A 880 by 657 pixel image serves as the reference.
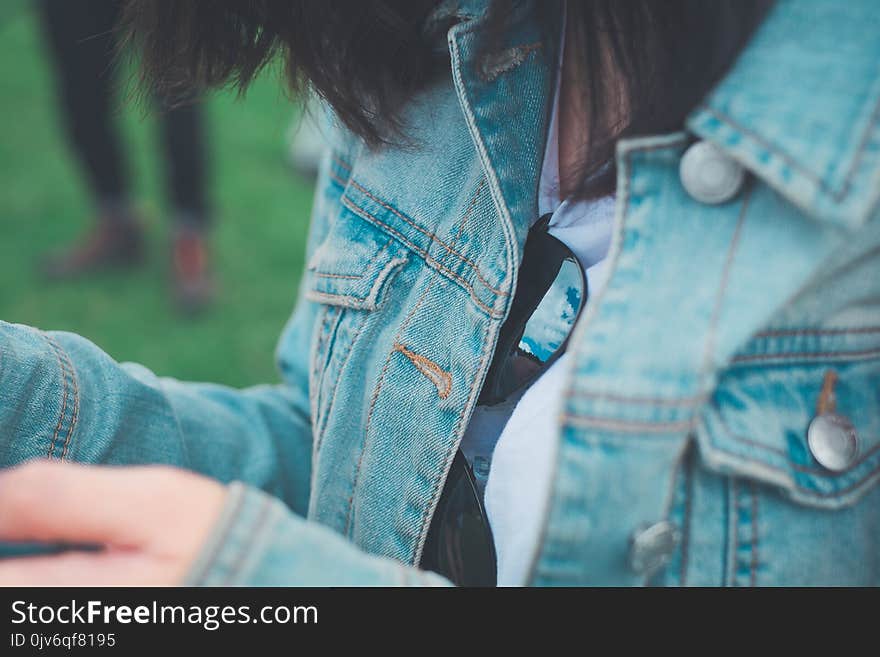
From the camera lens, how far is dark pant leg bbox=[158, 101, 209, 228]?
2482mm

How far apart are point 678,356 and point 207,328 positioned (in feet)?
7.45

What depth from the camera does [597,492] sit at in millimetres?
537

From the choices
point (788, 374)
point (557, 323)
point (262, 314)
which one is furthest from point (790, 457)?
point (262, 314)

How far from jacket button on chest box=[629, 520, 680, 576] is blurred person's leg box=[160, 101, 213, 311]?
231cm

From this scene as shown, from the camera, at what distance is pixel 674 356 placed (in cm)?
53

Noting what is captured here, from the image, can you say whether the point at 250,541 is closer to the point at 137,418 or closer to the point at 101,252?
the point at 137,418

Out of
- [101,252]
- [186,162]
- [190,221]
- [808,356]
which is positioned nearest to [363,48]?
[808,356]

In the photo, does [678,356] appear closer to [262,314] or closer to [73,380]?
[73,380]

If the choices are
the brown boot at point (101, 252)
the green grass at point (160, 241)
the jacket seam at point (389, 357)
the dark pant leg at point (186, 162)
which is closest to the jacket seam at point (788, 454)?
the jacket seam at point (389, 357)

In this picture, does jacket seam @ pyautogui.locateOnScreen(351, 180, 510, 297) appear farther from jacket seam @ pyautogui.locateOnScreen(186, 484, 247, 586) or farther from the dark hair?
jacket seam @ pyautogui.locateOnScreen(186, 484, 247, 586)

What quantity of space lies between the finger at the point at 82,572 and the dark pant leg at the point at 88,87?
225cm

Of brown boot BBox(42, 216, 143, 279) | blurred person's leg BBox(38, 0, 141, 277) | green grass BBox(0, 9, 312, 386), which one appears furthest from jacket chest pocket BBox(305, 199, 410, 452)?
brown boot BBox(42, 216, 143, 279)

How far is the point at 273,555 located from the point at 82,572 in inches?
4.4

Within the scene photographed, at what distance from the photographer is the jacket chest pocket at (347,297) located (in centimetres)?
86
